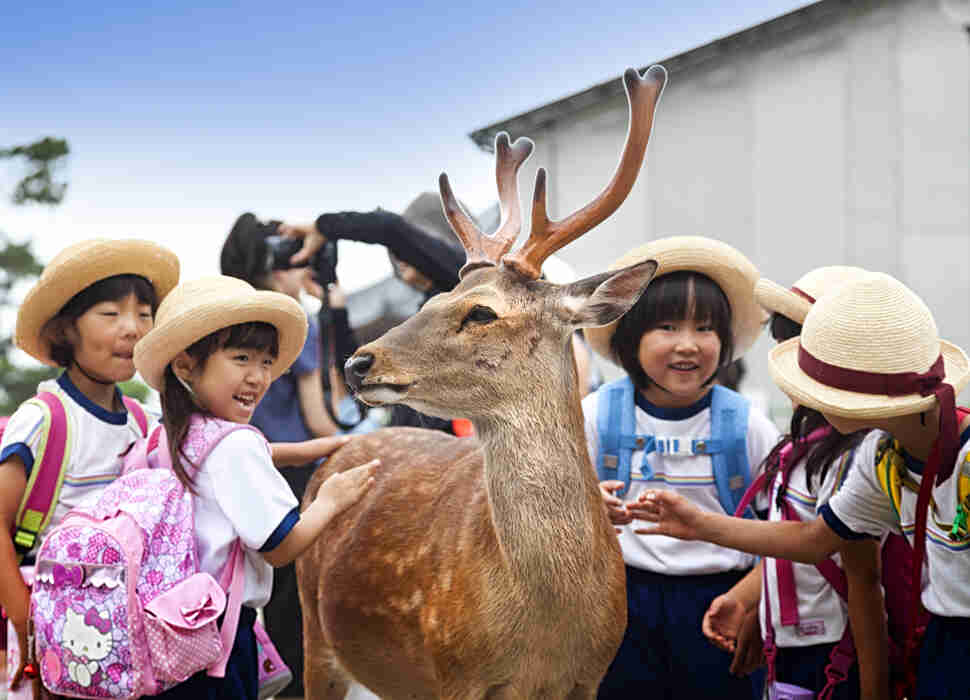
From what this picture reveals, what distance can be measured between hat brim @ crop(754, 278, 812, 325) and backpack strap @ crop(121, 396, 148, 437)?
1.92m

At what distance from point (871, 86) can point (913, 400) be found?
6.38 m

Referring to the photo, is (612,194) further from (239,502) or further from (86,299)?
(86,299)

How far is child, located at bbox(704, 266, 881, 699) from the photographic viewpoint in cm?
255

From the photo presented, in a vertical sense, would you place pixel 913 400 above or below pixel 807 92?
below

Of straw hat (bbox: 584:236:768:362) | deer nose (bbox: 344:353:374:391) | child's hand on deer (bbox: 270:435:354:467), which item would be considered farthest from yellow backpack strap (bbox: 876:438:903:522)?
child's hand on deer (bbox: 270:435:354:467)

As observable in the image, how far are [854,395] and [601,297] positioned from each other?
0.68 m

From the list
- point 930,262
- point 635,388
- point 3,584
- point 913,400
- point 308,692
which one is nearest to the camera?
point 913,400

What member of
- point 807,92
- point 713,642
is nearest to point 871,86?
point 807,92

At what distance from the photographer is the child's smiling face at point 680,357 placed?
2.88 metres

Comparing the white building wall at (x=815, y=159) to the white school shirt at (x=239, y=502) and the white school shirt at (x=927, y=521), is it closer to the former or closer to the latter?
the white school shirt at (x=927, y=521)

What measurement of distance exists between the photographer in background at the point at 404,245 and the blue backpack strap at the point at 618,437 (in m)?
1.11

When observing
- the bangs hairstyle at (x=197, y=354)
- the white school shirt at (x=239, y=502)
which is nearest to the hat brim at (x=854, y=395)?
the white school shirt at (x=239, y=502)

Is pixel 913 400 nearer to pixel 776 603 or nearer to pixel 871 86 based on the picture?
pixel 776 603

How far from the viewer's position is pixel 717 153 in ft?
26.9
